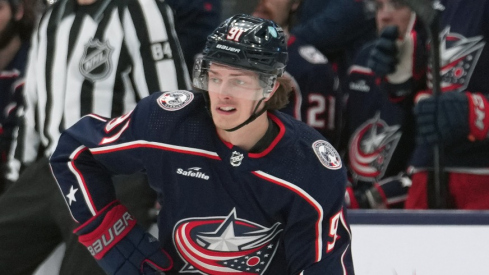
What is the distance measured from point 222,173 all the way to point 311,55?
1125 mm

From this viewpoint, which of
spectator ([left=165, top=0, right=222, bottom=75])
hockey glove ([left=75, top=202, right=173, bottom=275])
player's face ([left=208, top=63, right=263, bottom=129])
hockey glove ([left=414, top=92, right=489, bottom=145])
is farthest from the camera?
spectator ([left=165, top=0, right=222, bottom=75])

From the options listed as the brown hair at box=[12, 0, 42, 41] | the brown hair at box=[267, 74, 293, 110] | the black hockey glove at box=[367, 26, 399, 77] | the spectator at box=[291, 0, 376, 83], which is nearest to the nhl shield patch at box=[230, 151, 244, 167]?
the brown hair at box=[267, 74, 293, 110]

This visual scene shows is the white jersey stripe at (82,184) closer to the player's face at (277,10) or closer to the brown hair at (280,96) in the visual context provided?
the brown hair at (280,96)

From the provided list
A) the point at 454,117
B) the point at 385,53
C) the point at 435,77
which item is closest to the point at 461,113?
the point at 454,117

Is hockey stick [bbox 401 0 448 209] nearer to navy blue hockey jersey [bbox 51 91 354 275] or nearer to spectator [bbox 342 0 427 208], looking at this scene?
spectator [bbox 342 0 427 208]

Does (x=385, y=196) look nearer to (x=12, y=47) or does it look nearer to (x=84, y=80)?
(x=84, y=80)

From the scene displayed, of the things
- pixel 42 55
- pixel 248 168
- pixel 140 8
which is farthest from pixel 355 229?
pixel 42 55

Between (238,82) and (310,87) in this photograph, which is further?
(310,87)

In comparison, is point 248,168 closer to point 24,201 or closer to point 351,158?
point 24,201

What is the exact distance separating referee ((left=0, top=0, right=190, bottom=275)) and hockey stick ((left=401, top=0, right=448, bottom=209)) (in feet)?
2.44

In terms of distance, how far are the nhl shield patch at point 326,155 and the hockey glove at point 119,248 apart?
45cm

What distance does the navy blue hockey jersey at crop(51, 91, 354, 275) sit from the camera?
2.20 meters

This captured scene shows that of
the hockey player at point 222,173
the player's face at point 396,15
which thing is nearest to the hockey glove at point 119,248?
A: the hockey player at point 222,173

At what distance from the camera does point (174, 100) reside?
229 centimetres
